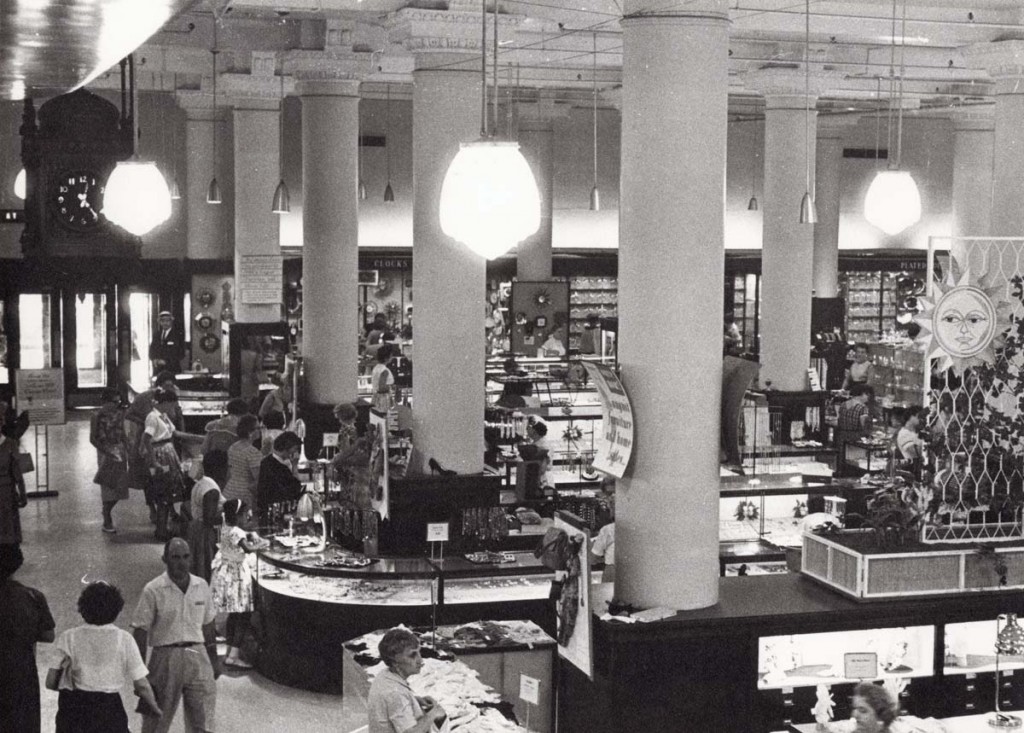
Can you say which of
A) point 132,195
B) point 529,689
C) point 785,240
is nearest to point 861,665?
point 529,689

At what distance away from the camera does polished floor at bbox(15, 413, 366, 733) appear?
353 inches

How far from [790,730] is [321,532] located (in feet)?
15.7

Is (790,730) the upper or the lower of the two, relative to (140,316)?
lower

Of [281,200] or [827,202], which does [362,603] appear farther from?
[827,202]

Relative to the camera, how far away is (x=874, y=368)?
23562mm

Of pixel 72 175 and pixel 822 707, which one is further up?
pixel 72 175

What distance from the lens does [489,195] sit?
5.56m

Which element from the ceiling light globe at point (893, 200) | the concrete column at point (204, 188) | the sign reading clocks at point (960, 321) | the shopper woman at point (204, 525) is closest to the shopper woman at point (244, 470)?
the shopper woman at point (204, 525)

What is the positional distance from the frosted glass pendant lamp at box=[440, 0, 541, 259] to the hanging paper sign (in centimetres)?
172

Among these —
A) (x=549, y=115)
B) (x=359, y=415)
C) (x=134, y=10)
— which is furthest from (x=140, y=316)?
(x=134, y=10)

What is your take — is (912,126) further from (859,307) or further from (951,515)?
(951,515)

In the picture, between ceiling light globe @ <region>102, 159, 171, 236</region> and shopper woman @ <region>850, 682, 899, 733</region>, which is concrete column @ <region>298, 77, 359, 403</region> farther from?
shopper woman @ <region>850, 682, 899, 733</region>

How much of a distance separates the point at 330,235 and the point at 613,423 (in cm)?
849

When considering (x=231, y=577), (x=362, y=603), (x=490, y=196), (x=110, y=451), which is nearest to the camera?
(x=490, y=196)
